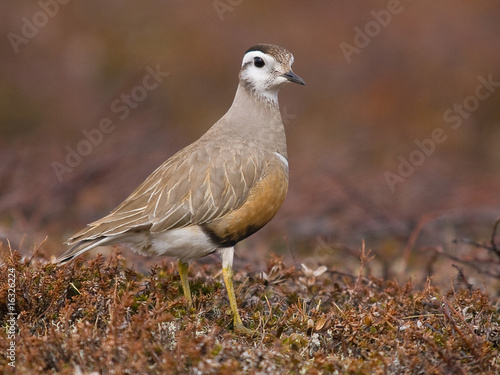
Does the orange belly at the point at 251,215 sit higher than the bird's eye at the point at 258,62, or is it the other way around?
the bird's eye at the point at 258,62

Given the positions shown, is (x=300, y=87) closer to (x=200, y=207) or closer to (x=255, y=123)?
(x=255, y=123)

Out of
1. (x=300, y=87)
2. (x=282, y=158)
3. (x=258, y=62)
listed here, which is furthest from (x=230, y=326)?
(x=300, y=87)

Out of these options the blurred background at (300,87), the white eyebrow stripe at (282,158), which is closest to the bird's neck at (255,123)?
the white eyebrow stripe at (282,158)

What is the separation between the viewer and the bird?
5359 mm

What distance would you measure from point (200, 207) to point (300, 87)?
10028 millimetres

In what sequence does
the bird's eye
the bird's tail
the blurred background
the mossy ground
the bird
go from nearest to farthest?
the mossy ground
the bird's tail
the bird
the bird's eye
the blurred background

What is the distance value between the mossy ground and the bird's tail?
87 mm

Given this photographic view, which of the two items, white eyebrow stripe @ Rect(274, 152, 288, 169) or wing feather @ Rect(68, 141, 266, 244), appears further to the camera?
white eyebrow stripe @ Rect(274, 152, 288, 169)

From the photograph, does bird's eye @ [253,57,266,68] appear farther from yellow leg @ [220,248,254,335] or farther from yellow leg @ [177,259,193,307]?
yellow leg @ [177,259,193,307]

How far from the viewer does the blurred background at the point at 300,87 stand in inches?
469

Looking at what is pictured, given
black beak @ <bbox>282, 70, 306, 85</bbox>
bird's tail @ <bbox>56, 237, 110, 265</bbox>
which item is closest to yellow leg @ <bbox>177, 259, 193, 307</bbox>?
bird's tail @ <bbox>56, 237, 110, 265</bbox>

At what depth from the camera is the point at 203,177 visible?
5512 millimetres

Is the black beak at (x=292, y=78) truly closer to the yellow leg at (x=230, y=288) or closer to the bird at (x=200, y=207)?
the bird at (x=200, y=207)

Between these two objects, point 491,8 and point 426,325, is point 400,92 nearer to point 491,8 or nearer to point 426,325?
point 491,8
